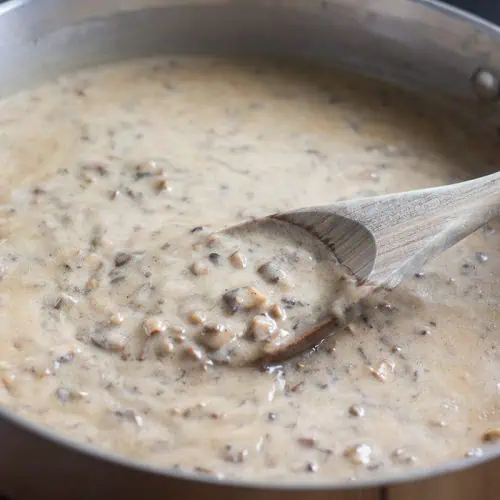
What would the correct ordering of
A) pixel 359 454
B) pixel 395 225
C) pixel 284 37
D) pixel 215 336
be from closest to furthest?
1. pixel 359 454
2. pixel 215 336
3. pixel 395 225
4. pixel 284 37

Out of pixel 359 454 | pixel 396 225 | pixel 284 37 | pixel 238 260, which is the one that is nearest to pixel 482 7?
pixel 284 37

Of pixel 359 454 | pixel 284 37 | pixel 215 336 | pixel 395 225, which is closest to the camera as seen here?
pixel 359 454

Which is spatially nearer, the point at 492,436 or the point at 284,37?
the point at 492,436

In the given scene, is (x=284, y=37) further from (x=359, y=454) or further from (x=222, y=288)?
(x=359, y=454)

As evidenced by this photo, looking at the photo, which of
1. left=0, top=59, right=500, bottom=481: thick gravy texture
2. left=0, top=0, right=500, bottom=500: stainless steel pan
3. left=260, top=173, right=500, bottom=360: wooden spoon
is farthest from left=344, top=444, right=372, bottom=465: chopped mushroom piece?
left=0, top=0, right=500, bottom=500: stainless steel pan

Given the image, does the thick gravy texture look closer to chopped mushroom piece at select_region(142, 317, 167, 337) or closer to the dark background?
chopped mushroom piece at select_region(142, 317, 167, 337)

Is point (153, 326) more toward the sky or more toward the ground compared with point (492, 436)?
more toward the sky
